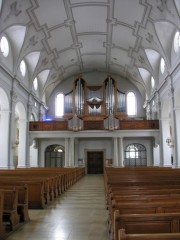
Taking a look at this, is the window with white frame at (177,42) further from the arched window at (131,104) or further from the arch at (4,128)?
the arched window at (131,104)

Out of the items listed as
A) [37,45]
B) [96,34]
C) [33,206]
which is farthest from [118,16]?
[33,206]

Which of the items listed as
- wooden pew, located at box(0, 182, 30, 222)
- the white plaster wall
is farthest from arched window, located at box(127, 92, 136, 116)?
wooden pew, located at box(0, 182, 30, 222)

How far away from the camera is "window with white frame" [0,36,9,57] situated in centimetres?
1678

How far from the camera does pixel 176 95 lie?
16.9 m

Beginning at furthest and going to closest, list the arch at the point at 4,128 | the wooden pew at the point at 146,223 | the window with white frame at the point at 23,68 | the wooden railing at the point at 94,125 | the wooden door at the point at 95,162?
the wooden door at the point at 95,162 < the wooden railing at the point at 94,125 < the window with white frame at the point at 23,68 < the arch at the point at 4,128 < the wooden pew at the point at 146,223

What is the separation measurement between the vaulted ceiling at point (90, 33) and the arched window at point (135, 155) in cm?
545

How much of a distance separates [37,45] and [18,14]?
4.42m

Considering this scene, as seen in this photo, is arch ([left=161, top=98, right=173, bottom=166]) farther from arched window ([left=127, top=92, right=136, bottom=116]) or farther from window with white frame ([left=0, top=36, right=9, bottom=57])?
window with white frame ([left=0, top=36, right=9, bottom=57])

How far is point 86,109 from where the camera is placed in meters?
27.1

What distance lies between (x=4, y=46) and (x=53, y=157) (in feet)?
40.7

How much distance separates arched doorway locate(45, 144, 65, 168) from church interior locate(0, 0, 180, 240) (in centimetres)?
9

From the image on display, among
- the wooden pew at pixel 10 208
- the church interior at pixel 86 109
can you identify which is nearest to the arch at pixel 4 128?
the church interior at pixel 86 109

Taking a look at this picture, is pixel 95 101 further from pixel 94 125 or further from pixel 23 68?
pixel 23 68

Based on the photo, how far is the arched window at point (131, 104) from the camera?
28.6 meters
